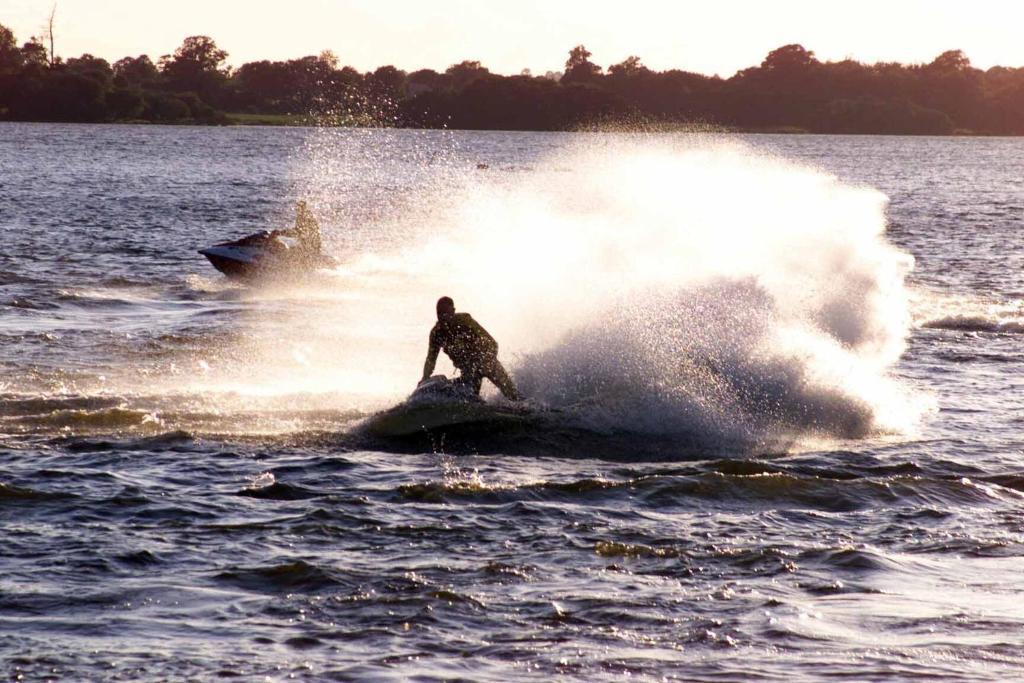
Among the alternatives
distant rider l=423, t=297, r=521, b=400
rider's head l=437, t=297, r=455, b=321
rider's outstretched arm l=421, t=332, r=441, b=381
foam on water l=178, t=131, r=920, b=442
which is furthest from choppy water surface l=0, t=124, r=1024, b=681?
rider's head l=437, t=297, r=455, b=321

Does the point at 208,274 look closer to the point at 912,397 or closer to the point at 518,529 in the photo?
the point at 912,397

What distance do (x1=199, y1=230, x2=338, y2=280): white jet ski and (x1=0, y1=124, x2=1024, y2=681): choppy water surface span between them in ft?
1.96

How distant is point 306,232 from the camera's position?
130ft

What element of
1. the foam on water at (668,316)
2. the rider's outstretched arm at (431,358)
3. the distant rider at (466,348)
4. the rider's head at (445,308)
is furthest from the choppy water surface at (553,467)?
the rider's head at (445,308)

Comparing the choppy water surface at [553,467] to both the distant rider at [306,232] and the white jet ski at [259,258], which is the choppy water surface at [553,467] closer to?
the white jet ski at [259,258]

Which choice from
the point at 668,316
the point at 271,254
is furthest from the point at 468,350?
the point at 271,254

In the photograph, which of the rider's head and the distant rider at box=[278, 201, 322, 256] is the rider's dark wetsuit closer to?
the rider's head

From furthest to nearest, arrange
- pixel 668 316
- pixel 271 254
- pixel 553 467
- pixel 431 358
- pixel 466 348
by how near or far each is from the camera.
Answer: pixel 271 254, pixel 668 316, pixel 431 358, pixel 466 348, pixel 553 467

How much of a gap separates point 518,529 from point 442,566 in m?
1.59

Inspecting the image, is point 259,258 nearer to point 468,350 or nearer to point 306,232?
point 306,232

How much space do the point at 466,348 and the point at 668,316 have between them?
4843 mm

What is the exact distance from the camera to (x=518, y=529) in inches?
603

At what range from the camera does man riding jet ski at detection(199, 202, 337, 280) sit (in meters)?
38.2

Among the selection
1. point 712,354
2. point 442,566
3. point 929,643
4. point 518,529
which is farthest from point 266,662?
point 712,354
